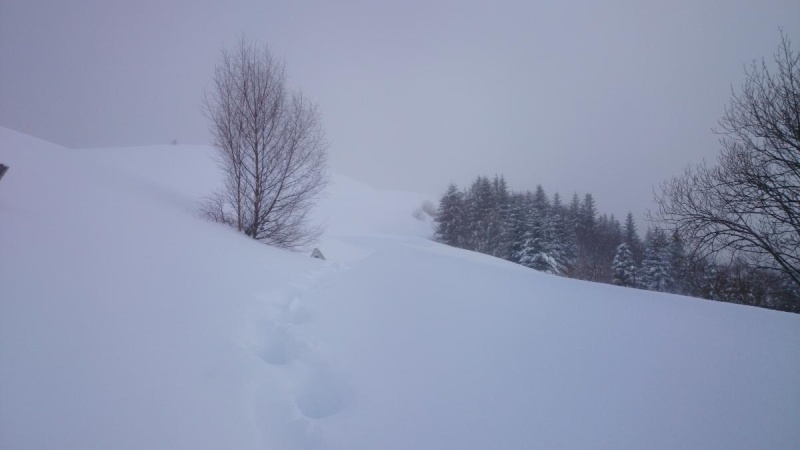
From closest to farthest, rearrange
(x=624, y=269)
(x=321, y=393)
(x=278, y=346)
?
1. (x=321, y=393)
2. (x=278, y=346)
3. (x=624, y=269)

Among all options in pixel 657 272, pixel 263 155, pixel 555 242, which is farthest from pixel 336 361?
pixel 657 272

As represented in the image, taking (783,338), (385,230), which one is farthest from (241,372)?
(385,230)

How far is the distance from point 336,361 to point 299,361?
299 millimetres

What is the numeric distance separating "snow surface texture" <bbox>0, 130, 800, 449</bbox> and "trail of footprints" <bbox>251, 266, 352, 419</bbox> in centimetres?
2

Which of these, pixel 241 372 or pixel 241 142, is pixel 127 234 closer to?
pixel 241 372

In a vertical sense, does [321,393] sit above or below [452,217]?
below

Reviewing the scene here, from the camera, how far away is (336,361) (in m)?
2.25

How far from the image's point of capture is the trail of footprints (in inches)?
71.9

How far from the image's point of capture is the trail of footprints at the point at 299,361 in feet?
5.99

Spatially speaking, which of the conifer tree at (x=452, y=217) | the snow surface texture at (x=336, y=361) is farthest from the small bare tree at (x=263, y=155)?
the conifer tree at (x=452, y=217)

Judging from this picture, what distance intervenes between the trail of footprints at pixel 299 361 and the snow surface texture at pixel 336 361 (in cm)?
2

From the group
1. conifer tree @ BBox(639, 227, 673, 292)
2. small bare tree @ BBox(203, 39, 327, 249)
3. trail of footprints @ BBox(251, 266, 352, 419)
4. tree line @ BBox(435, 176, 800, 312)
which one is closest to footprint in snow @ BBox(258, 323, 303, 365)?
trail of footprints @ BBox(251, 266, 352, 419)

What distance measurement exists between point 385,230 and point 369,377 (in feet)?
102

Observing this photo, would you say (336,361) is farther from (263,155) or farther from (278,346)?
A: (263,155)
